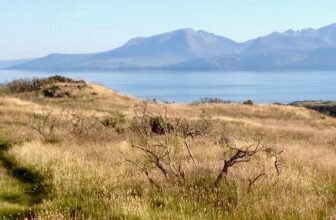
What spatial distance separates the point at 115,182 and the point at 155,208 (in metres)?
2.66

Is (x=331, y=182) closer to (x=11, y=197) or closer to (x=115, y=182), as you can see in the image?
(x=115, y=182)

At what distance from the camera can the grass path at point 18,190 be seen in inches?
371

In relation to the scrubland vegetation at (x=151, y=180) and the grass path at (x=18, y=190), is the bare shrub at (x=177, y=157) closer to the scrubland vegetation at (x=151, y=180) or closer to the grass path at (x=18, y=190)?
the scrubland vegetation at (x=151, y=180)

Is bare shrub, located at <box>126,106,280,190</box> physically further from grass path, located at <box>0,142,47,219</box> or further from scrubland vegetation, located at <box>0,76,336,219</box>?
grass path, located at <box>0,142,47,219</box>

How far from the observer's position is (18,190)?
11680 millimetres

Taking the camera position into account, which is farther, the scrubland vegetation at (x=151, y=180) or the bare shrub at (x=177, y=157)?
the bare shrub at (x=177, y=157)

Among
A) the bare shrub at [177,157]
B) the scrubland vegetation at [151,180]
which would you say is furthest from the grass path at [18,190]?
the bare shrub at [177,157]

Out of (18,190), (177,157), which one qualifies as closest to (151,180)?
(18,190)

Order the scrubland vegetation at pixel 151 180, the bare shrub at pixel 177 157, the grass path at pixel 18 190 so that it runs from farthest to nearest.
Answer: the bare shrub at pixel 177 157 < the grass path at pixel 18 190 < the scrubland vegetation at pixel 151 180

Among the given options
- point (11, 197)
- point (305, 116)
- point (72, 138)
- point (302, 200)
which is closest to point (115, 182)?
point (11, 197)

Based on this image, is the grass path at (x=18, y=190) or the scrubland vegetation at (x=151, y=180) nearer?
the scrubland vegetation at (x=151, y=180)

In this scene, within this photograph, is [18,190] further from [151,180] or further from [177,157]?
[177,157]

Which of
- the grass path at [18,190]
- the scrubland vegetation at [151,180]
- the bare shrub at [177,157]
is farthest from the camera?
the bare shrub at [177,157]

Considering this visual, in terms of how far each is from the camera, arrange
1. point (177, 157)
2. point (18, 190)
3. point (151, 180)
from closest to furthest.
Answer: point (151, 180), point (18, 190), point (177, 157)
